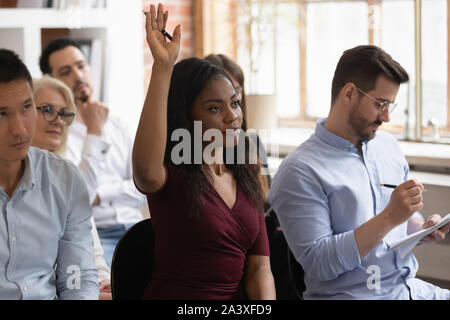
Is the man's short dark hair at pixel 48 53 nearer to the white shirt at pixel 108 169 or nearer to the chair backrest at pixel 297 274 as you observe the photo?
the white shirt at pixel 108 169

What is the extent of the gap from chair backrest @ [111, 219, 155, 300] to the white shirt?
104cm

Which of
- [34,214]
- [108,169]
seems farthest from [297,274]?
[108,169]

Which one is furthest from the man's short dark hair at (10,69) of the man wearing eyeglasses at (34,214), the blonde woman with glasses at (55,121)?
the blonde woman with glasses at (55,121)

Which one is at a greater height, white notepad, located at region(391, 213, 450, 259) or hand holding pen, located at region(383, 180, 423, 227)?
hand holding pen, located at region(383, 180, 423, 227)

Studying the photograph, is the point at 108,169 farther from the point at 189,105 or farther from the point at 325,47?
the point at 189,105

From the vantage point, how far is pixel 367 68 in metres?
1.65

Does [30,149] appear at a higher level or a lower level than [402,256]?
higher

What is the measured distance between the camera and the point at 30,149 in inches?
59.4

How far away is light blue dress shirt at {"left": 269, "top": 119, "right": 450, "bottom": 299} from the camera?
159 cm

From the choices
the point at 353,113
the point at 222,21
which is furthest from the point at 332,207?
the point at 222,21

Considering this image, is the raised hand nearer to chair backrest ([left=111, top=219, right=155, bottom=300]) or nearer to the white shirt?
chair backrest ([left=111, top=219, right=155, bottom=300])

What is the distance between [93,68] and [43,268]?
193 cm

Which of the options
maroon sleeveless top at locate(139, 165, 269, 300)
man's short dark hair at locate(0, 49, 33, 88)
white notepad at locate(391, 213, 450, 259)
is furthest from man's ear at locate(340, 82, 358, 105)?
man's short dark hair at locate(0, 49, 33, 88)
